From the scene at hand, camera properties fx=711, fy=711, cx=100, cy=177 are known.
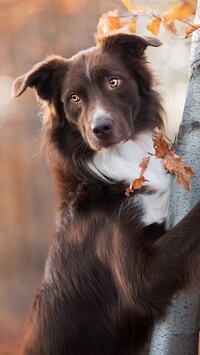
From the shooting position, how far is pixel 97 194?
4219mm

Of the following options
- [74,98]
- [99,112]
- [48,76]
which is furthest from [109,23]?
[99,112]

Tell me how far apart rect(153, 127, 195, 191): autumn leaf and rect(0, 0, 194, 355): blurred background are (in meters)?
7.52

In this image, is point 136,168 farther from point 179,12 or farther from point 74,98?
point 179,12

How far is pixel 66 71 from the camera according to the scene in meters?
4.45

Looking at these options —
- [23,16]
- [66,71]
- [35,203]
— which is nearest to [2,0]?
[23,16]

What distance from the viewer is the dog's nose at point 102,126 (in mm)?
4090

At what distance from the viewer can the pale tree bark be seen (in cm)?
370

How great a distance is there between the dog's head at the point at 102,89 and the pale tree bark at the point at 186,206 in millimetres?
512

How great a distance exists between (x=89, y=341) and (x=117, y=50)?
181cm

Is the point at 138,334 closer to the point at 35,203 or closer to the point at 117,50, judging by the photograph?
the point at 117,50

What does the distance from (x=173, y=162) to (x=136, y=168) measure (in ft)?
2.60

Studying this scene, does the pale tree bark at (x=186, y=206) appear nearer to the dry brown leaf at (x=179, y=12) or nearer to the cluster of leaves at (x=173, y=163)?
the cluster of leaves at (x=173, y=163)

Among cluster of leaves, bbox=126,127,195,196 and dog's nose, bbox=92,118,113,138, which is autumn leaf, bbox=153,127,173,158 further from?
dog's nose, bbox=92,118,113,138

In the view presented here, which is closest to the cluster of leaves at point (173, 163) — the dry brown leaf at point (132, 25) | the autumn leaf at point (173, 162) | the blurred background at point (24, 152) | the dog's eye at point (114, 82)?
the autumn leaf at point (173, 162)
